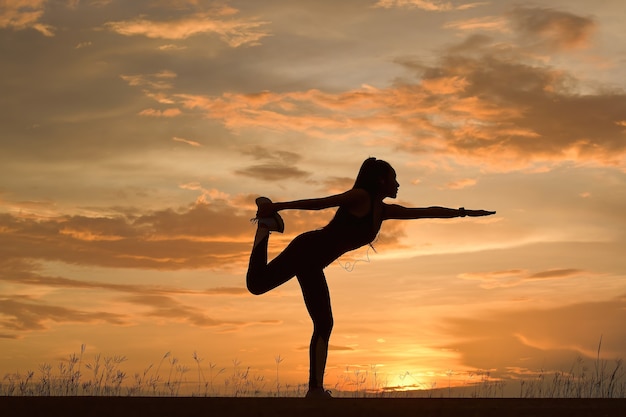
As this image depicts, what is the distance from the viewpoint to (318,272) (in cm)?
1009

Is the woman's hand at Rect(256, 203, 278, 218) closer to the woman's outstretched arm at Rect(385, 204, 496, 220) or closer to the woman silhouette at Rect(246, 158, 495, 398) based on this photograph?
the woman silhouette at Rect(246, 158, 495, 398)

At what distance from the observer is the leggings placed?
9.95 meters

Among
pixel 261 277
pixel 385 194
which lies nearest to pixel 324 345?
pixel 261 277

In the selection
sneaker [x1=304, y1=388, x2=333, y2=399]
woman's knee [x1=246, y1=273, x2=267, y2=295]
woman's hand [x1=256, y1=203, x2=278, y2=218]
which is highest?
woman's hand [x1=256, y1=203, x2=278, y2=218]

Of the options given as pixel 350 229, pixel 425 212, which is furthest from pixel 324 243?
pixel 425 212

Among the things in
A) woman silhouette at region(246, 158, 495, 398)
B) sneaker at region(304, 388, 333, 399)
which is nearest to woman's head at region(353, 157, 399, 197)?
woman silhouette at region(246, 158, 495, 398)

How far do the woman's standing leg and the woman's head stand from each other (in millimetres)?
1090

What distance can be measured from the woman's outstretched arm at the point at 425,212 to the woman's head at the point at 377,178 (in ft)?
0.92

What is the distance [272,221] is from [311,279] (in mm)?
814
